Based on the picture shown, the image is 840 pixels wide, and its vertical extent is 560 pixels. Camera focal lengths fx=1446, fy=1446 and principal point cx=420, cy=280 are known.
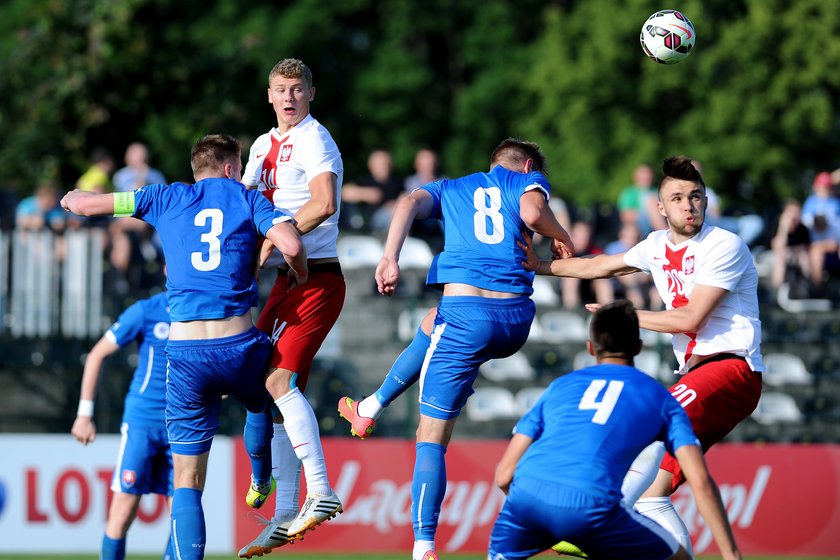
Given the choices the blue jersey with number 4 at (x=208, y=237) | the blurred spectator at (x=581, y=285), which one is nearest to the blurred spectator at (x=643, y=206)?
the blurred spectator at (x=581, y=285)

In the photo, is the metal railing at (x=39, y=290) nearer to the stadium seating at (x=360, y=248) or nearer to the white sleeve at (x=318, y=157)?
the stadium seating at (x=360, y=248)

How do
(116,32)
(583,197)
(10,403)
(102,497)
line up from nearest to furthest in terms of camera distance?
(102,497) < (10,403) < (116,32) < (583,197)

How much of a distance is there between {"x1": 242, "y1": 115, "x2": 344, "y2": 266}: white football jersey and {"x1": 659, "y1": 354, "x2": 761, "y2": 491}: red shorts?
7.99ft

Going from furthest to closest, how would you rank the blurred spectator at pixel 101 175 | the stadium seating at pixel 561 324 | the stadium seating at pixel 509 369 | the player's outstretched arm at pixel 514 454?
the blurred spectator at pixel 101 175 → the stadium seating at pixel 561 324 → the stadium seating at pixel 509 369 → the player's outstretched arm at pixel 514 454

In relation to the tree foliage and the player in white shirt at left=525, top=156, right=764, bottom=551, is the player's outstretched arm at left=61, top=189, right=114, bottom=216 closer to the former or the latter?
the player in white shirt at left=525, top=156, right=764, bottom=551

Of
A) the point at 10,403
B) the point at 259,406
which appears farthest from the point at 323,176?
the point at 10,403

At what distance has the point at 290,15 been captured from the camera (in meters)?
33.9

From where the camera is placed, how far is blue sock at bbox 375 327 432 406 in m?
9.50

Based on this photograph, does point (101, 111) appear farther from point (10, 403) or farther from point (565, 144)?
point (565, 144)

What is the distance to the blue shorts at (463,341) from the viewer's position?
9.07m

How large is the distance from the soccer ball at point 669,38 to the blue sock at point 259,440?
3.88 meters

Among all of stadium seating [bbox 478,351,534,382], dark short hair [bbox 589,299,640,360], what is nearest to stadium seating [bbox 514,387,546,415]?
stadium seating [bbox 478,351,534,382]

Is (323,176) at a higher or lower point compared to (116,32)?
lower

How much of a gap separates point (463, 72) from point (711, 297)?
2845cm
